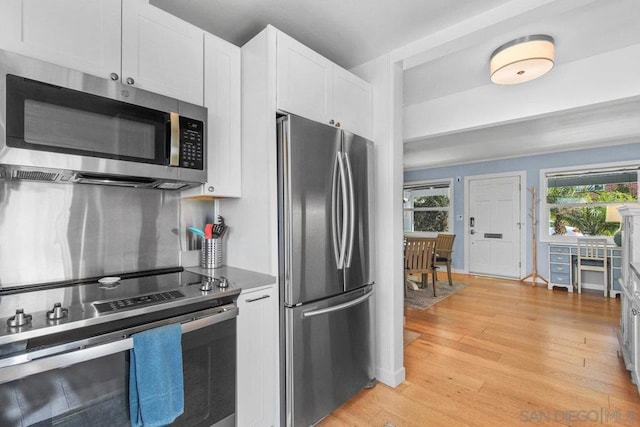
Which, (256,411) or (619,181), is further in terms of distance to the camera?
(619,181)

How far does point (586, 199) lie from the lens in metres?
5.28

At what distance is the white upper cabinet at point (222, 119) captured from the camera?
5.74ft

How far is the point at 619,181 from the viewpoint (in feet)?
16.3

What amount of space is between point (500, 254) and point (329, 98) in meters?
5.71

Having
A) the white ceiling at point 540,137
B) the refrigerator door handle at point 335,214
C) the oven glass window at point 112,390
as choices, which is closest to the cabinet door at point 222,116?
the refrigerator door handle at point 335,214

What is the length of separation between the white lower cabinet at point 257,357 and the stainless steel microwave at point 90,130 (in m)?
0.74

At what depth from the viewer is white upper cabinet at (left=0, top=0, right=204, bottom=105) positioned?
1199 millimetres

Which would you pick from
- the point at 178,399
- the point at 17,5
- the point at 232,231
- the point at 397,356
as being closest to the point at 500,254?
the point at 397,356

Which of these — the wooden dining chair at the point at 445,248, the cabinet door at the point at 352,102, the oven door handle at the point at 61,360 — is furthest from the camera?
the wooden dining chair at the point at 445,248

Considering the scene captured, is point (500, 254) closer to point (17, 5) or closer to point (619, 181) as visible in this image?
point (619, 181)

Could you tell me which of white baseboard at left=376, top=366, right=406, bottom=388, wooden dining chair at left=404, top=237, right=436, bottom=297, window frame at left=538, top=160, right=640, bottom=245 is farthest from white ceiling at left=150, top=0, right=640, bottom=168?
window frame at left=538, top=160, right=640, bottom=245

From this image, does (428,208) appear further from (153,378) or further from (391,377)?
(153,378)

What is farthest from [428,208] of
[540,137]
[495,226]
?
[540,137]

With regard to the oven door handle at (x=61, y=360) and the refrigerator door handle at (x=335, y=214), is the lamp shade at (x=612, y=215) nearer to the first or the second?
the refrigerator door handle at (x=335, y=214)
